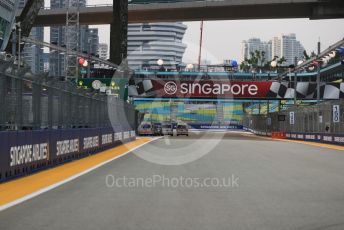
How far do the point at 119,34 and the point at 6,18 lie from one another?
29.5 m

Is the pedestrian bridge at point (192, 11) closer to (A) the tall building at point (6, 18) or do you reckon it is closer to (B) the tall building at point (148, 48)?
(A) the tall building at point (6, 18)

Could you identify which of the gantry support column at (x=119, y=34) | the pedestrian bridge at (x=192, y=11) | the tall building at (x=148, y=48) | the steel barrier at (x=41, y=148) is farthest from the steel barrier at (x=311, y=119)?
the tall building at (x=148, y=48)

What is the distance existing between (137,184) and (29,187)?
2281mm

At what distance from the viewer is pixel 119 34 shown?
4469 cm

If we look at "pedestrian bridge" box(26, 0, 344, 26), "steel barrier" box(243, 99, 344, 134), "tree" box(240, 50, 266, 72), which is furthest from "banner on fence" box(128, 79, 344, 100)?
"tree" box(240, 50, 266, 72)

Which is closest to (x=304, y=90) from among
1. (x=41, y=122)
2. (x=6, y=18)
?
(x=6, y=18)

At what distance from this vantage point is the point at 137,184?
40.0 feet

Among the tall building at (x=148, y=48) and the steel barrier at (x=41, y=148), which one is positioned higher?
the tall building at (x=148, y=48)

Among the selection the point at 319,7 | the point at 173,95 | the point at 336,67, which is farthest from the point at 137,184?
the point at 336,67

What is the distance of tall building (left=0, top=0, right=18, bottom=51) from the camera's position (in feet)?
214

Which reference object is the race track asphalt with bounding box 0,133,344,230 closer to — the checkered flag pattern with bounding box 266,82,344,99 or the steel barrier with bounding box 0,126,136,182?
the steel barrier with bounding box 0,126,136,182

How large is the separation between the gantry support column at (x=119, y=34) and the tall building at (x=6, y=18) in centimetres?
2266

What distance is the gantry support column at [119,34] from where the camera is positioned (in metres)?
44.1

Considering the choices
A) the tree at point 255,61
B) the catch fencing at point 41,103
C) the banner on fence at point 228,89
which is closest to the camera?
the catch fencing at point 41,103
